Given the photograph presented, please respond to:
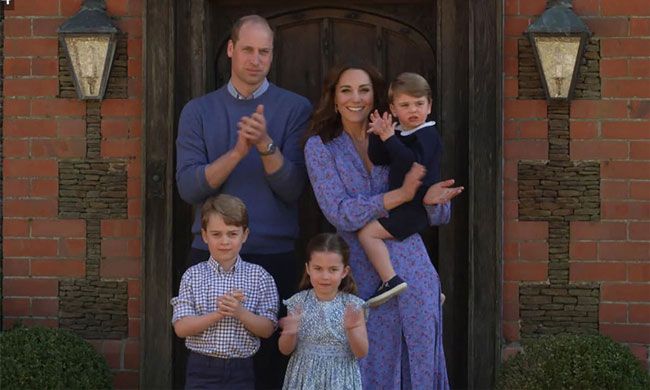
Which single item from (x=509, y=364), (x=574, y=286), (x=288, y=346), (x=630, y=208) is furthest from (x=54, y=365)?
(x=630, y=208)

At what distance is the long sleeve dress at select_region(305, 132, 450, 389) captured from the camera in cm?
450

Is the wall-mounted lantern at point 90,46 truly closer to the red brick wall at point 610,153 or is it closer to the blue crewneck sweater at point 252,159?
the blue crewneck sweater at point 252,159

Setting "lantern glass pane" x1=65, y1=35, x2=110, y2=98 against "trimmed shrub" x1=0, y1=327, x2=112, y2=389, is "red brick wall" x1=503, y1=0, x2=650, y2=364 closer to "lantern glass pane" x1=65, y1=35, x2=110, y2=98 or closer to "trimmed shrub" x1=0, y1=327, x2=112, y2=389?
"lantern glass pane" x1=65, y1=35, x2=110, y2=98

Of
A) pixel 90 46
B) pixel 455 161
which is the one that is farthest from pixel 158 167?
pixel 455 161

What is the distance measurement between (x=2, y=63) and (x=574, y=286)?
318cm

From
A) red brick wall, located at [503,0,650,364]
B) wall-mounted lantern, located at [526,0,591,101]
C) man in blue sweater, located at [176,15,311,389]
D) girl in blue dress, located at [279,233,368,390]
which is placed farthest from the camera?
red brick wall, located at [503,0,650,364]

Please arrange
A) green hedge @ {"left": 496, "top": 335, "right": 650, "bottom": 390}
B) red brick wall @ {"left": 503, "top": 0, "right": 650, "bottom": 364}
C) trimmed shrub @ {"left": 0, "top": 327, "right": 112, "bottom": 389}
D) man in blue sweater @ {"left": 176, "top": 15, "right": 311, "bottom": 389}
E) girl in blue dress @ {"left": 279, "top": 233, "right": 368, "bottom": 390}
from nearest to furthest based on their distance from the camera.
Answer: girl in blue dress @ {"left": 279, "top": 233, "right": 368, "bottom": 390} < man in blue sweater @ {"left": 176, "top": 15, "right": 311, "bottom": 389} < green hedge @ {"left": 496, "top": 335, "right": 650, "bottom": 390} < trimmed shrub @ {"left": 0, "top": 327, "right": 112, "bottom": 389} < red brick wall @ {"left": 503, "top": 0, "right": 650, "bottom": 364}

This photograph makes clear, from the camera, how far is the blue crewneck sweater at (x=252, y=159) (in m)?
4.75

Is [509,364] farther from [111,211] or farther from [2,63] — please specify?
[2,63]

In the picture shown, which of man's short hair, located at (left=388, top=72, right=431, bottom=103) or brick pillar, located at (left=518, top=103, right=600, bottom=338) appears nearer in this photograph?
man's short hair, located at (left=388, top=72, right=431, bottom=103)

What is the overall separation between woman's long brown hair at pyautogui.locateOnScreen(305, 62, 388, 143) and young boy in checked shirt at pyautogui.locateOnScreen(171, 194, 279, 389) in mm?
481

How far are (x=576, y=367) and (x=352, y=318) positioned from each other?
1284 mm

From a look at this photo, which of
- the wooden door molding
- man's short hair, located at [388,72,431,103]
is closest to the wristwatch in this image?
man's short hair, located at [388,72,431,103]

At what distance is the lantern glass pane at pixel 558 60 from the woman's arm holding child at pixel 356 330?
183 cm
